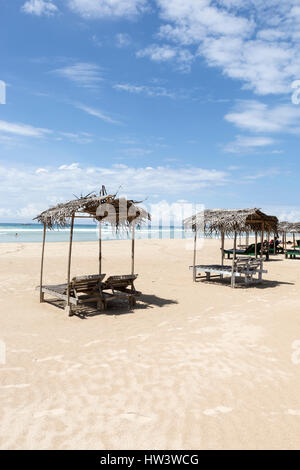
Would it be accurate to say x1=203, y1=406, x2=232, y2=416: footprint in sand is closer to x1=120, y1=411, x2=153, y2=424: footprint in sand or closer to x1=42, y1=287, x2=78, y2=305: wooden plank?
x1=120, y1=411, x2=153, y2=424: footprint in sand

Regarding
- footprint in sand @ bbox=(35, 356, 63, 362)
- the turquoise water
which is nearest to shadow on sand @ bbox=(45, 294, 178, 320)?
the turquoise water

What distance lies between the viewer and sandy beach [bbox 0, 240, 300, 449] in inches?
127

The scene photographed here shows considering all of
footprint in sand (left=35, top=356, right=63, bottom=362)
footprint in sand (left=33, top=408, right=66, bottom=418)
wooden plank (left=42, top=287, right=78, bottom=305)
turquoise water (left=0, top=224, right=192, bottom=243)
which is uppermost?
turquoise water (left=0, top=224, right=192, bottom=243)

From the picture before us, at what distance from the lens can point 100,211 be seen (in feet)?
29.0

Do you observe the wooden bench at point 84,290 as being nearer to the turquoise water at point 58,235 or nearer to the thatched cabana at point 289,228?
the turquoise water at point 58,235

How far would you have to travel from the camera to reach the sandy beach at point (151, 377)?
3.23 meters

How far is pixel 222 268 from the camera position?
12484 millimetres

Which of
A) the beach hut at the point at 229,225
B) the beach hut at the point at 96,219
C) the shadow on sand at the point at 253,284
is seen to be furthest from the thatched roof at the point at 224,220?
the beach hut at the point at 96,219

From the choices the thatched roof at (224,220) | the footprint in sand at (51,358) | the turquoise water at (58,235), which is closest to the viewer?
the footprint in sand at (51,358)

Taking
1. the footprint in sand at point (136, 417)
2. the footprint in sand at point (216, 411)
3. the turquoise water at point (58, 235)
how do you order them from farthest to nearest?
the turquoise water at point (58, 235) → the footprint in sand at point (216, 411) → the footprint in sand at point (136, 417)

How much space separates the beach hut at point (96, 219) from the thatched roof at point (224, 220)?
3941 millimetres
